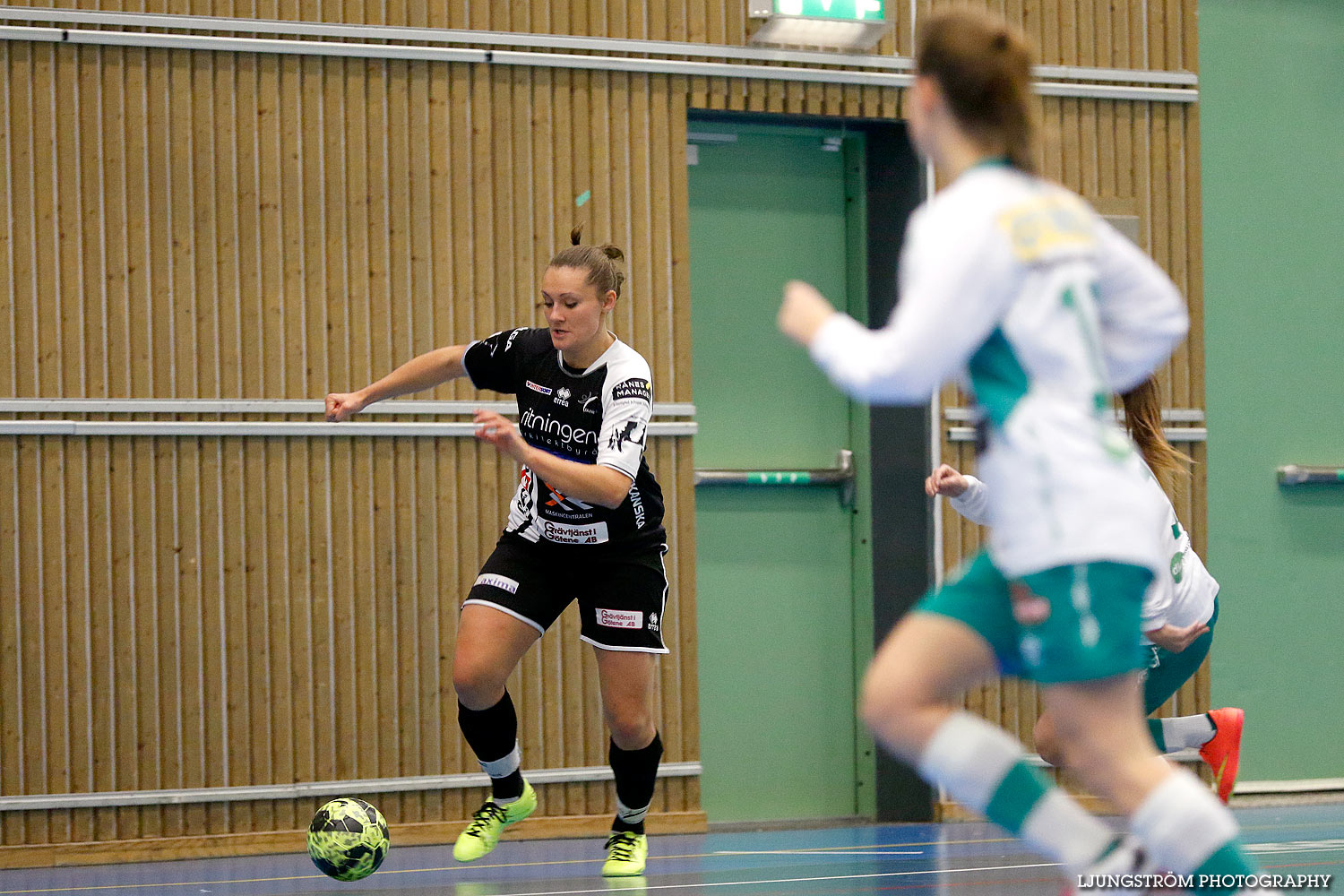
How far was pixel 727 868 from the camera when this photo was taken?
4.94m

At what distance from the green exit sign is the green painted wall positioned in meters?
2.09

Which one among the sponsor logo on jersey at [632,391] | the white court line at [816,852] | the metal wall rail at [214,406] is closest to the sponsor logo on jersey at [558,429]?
the sponsor logo on jersey at [632,391]

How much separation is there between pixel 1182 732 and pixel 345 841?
276cm

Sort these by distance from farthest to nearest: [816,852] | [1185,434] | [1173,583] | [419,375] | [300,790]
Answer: [1185,434] < [300,790] < [816,852] < [419,375] < [1173,583]

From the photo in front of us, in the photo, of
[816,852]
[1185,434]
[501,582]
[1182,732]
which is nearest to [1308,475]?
[1185,434]

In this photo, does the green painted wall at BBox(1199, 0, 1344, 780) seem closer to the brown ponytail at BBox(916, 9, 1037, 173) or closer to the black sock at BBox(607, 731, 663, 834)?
the black sock at BBox(607, 731, 663, 834)

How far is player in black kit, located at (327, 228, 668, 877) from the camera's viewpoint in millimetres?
4520

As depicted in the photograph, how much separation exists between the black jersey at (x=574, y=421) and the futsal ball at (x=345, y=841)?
1.04 m

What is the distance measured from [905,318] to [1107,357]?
470 mm

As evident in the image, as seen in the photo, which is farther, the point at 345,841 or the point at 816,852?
the point at 816,852

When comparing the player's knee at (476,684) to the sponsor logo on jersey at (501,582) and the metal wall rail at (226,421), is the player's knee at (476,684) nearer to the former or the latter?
the sponsor logo on jersey at (501,582)

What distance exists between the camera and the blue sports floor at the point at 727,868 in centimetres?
429

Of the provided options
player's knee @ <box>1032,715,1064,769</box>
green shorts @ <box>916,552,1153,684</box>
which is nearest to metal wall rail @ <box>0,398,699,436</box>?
player's knee @ <box>1032,715,1064,769</box>

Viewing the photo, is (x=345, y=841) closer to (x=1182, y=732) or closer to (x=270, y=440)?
(x=270, y=440)
